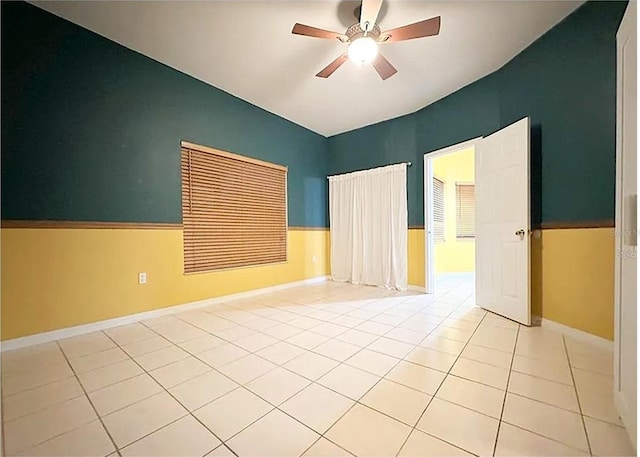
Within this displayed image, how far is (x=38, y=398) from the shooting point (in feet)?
4.86

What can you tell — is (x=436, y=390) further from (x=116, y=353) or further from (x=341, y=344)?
(x=116, y=353)

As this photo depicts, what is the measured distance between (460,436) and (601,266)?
1.90 metres

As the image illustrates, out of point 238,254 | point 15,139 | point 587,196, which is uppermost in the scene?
point 15,139

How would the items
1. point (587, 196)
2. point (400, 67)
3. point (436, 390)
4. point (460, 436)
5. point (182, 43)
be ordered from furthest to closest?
point (400, 67) < point (182, 43) < point (587, 196) < point (436, 390) < point (460, 436)

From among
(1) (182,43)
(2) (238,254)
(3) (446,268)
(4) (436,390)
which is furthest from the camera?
(3) (446,268)

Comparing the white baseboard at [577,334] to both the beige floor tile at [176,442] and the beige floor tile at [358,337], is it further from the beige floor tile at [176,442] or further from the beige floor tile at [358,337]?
the beige floor tile at [176,442]

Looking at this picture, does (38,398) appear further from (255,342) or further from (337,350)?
(337,350)

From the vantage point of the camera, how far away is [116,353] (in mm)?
2025

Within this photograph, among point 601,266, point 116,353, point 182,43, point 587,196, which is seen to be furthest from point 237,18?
point 601,266

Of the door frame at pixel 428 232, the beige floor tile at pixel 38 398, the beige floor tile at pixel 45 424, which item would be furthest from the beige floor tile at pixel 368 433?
the door frame at pixel 428 232

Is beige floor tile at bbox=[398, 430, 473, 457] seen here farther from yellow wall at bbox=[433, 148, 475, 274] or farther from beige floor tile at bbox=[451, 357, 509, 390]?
yellow wall at bbox=[433, 148, 475, 274]

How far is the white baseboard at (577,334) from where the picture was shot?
2018 millimetres

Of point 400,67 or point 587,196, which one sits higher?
point 400,67

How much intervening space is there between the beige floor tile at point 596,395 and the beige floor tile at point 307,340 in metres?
1.56
